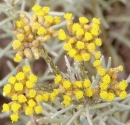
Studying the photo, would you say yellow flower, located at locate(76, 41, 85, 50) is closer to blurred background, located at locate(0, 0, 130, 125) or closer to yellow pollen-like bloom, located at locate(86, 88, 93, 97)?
yellow pollen-like bloom, located at locate(86, 88, 93, 97)

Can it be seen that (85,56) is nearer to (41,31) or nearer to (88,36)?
(88,36)

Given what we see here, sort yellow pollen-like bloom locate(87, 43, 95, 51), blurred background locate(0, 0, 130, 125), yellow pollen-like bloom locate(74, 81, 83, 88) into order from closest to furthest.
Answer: yellow pollen-like bloom locate(87, 43, 95, 51) → yellow pollen-like bloom locate(74, 81, 83, 88) → blurred background locate(0, 0, 130, 125)

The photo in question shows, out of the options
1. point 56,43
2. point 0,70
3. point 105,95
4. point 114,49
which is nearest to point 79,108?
point 105,95

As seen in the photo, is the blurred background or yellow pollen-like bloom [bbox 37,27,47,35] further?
the blurred background

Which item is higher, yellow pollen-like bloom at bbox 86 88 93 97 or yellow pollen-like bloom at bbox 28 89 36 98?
yellow pollen-like bloom at bbox 28 89 36 98

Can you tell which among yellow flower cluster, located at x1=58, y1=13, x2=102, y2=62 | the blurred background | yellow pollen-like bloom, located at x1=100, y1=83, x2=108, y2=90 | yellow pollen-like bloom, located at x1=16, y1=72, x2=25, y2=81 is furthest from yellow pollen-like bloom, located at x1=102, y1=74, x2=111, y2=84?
the blurred background

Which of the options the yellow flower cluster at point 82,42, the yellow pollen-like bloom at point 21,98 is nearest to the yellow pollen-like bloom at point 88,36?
the yellow flower cluster at point 82,42
